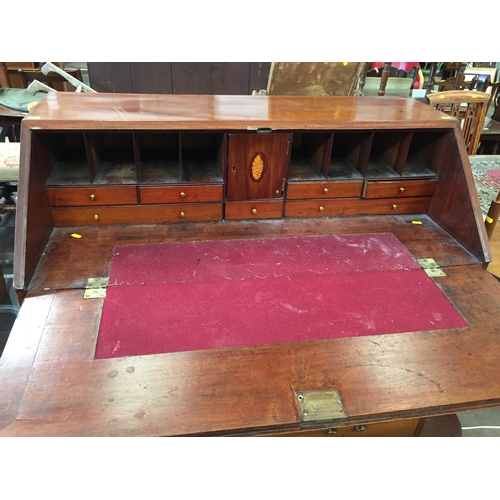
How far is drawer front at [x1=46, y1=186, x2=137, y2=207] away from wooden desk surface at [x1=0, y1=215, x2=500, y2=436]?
0.30 metres

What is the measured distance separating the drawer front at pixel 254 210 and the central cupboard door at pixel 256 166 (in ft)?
0.07

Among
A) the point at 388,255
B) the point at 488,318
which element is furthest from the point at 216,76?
the point at 488,318

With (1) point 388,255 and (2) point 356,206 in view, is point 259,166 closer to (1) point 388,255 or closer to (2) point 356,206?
(2) point 356,206

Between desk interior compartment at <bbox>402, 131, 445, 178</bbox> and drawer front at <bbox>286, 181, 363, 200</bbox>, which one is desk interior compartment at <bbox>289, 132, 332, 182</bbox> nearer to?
drawer front at <bbox>286, 181, 363, 200</bbox>

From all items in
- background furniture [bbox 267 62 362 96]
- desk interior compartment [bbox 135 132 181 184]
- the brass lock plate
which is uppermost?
background furniture [bbox 267 62 362 96]

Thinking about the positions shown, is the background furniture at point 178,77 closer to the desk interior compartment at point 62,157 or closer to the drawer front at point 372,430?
the desk interior compartment at point 62,157

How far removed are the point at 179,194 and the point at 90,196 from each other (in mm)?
306

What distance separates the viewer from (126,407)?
89 cm

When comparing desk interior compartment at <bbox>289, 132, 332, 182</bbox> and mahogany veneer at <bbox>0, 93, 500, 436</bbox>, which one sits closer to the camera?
mahogany veneer at <bbox>0, 93, 500, 436</bbox>

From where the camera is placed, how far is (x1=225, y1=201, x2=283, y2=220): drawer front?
5.08ft

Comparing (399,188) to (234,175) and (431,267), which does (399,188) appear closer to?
(431,267)

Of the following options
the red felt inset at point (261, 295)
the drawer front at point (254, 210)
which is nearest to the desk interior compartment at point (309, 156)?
the drawer front at point (254, 210)

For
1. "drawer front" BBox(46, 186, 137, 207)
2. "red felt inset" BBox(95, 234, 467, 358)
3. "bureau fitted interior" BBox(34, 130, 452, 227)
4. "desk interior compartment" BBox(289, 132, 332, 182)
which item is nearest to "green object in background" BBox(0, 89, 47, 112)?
"bureau fitted interior" BBox(34, 130, 452, 227)

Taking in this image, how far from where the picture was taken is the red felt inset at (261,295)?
43.0 inches
